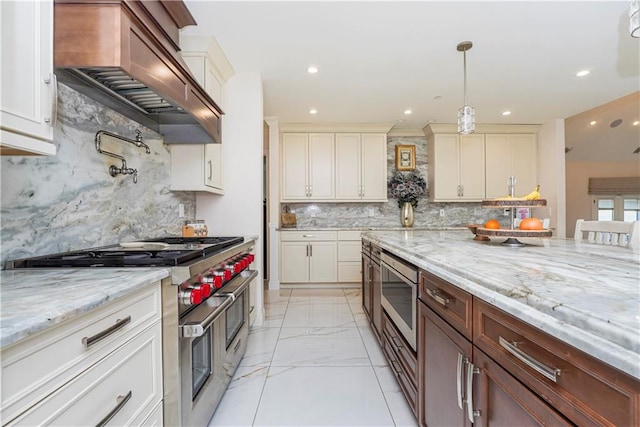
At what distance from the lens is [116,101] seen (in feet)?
5.34

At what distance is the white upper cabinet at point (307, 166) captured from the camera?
455 cm

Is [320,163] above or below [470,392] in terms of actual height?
above

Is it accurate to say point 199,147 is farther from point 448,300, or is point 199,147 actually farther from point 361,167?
point 361,167

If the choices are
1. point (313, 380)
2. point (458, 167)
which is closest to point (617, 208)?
point (458, 167)

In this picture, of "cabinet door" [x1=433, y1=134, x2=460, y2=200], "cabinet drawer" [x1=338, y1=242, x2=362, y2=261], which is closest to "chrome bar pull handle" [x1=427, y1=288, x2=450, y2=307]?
"cabinet drawer" [x1=338, y1=242, x2=362, y2=261]

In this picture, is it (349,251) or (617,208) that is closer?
(349,251)

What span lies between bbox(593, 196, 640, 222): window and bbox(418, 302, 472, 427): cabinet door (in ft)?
30.1

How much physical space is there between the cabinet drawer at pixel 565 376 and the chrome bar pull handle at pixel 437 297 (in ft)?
0.85

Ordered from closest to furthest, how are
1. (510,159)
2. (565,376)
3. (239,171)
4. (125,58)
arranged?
(565,376)
(125,58)
(239,171)
(510,159)

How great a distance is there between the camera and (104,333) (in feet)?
2.66

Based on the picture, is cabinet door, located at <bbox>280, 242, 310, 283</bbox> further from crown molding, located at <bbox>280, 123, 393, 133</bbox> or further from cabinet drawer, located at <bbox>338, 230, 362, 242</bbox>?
crown molding, located at <bbox>280, 123, 393, 133</bbox>

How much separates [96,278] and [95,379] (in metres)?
0.31

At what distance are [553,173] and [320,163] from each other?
340 cm

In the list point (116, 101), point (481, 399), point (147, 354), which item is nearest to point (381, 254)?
point (481, 399)
